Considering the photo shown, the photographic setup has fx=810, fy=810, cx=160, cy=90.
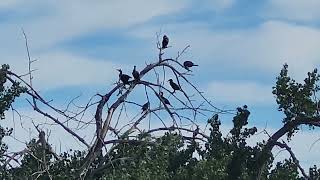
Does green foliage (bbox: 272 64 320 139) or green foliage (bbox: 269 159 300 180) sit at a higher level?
green foliage (bbox: 272 64 320 139)

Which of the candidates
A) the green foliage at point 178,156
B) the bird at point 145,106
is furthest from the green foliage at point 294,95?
the bird at point 145,106

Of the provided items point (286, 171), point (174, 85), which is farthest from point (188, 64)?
point (286, 171)

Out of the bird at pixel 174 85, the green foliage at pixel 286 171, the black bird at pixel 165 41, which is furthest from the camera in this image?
the green foliage at pixel 286 171

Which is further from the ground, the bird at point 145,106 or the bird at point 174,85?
the bird at point 174,85

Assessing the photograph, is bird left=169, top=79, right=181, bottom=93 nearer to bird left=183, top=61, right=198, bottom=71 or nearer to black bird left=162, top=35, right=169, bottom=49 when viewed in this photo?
bird left=183, top=61, right=198, bottom=71

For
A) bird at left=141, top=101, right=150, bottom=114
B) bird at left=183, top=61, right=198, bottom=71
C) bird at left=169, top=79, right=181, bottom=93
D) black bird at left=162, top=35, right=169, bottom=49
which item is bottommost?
bird at left=141, top=101, right=150, bottom=114

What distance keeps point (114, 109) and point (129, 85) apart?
0.24 m

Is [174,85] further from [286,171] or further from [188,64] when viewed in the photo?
[286,171]

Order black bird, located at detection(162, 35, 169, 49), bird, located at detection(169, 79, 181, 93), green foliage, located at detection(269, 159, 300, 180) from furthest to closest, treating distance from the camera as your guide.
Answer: green foliage, located at detection(269, 159, 300, 180) → bird, located at detection(169, 79, 181, 93) → black bird, located at detection(162, 35, 169, 49)

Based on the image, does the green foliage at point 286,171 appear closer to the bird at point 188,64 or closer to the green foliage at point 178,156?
the green foliage at point 178,156

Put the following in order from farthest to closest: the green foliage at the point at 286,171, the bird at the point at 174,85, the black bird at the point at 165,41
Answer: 1. the green foliage at the point at 286,171
2. the bird at the point at 174,85
3. the black bird at the point at 165,41

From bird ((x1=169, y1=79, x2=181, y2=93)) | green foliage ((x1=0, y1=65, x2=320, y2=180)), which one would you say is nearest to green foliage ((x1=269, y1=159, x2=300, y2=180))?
green foliage ((x1=0, y1=65, x2=320, y2=180))

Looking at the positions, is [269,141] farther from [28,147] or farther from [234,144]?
[28,147]

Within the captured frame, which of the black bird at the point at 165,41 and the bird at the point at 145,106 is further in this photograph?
the bird at the point at 145,106
